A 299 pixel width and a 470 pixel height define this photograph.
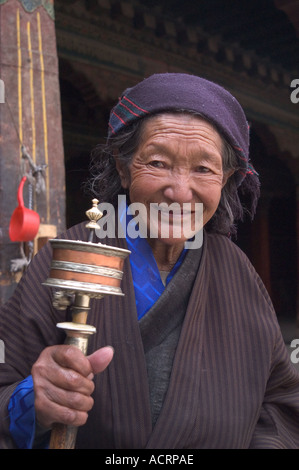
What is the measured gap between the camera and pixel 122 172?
1.37m

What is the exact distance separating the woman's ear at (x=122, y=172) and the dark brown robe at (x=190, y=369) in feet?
0.52

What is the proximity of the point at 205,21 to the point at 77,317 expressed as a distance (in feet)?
13.6

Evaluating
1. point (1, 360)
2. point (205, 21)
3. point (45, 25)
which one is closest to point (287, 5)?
point (205, 21)

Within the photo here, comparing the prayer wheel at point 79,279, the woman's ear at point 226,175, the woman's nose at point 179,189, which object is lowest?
the prayer wheel at point 79,279

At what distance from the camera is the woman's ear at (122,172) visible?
1.36 meters

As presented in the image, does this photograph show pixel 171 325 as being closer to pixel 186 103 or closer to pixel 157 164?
pixel 157 164

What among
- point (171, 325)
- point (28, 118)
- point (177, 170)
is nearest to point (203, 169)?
point (177, 170)

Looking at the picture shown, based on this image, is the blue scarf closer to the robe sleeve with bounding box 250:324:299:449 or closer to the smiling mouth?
the smiling mouth

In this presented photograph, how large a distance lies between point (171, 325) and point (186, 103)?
55cm

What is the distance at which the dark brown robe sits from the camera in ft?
3.76

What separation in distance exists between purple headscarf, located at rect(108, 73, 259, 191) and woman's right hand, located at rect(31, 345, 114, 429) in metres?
0.61

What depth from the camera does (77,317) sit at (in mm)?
955

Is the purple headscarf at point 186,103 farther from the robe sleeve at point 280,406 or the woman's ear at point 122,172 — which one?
the robe sleeve at point 280,406

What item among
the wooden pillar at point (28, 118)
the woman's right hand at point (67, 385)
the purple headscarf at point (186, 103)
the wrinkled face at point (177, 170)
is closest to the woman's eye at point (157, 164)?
the wrinkled face at point (177, 170)
